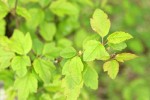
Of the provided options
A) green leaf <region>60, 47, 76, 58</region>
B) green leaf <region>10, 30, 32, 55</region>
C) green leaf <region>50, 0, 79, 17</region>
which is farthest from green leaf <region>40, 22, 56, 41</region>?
green leaf <region>60, 47, 76, 58</region>

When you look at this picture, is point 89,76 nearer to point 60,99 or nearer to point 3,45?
point 60,99

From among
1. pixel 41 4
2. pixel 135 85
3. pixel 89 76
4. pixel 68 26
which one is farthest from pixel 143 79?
pixel 89 76

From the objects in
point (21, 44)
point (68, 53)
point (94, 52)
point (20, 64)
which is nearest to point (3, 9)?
point (21, 44)

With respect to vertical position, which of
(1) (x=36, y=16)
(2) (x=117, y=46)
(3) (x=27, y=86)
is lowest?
(3) (x=27, y=86)

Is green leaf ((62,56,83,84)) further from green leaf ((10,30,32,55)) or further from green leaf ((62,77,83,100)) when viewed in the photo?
green leaf ((10,30,32,55))

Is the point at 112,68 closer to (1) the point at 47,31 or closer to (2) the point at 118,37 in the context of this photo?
(2) the point at 118,37
